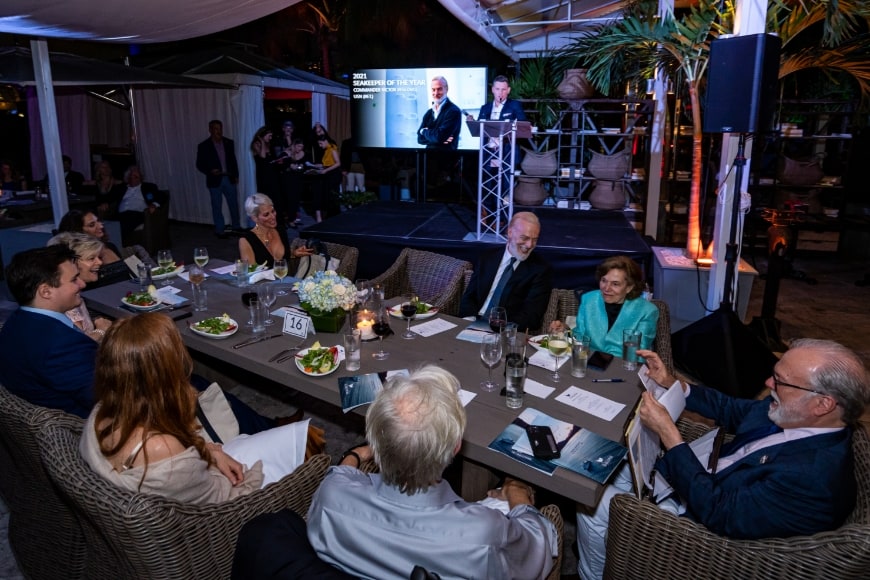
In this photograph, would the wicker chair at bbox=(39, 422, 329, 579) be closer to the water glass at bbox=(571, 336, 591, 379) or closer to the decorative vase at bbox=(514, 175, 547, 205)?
the water glass at bbox=(571, 336, 591, 379)

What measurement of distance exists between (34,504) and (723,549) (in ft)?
7.81

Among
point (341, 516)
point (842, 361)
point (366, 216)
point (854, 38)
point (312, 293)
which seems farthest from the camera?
point (366, 216)

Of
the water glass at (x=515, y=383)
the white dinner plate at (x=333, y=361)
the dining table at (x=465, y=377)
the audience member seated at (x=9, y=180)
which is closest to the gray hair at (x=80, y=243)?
the dining table at (x=465, y=377)

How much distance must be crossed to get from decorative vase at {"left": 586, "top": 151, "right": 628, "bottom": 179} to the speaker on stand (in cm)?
385

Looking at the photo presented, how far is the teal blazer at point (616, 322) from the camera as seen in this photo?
309 cm

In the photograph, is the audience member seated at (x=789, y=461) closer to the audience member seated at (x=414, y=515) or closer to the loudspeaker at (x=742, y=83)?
the audience member seated at (x=414, y=515)

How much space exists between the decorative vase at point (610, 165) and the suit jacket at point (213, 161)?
527 centimetres

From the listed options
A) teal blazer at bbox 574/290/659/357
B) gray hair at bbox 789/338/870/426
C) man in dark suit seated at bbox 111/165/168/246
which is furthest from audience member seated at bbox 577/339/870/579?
man in dark suit seated at bbox 111/165/168/246

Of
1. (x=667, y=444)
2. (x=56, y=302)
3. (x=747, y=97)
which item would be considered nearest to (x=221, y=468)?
(x=56, y=302)

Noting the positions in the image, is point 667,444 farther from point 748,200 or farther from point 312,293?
point 748,200

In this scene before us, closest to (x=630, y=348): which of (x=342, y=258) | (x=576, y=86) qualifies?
(x=342, y=258)

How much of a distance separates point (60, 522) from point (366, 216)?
574 cm

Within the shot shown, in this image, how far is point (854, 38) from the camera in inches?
199

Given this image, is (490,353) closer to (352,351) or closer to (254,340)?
(352,351)
